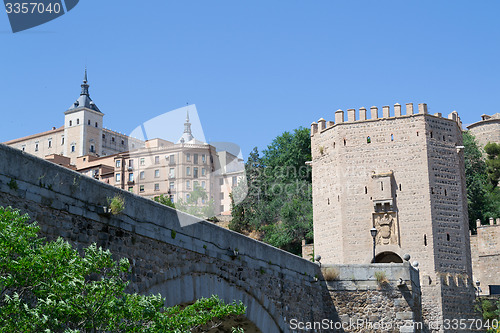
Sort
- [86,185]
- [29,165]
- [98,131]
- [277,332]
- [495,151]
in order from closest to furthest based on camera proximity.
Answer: [29,165]
[86,185]
[277,332]
[495,151]
[98,131]

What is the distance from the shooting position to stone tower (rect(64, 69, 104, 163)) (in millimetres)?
89625

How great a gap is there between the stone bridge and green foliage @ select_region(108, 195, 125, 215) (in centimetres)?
8

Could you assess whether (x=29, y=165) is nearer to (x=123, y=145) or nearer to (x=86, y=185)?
(x=86, y=185)

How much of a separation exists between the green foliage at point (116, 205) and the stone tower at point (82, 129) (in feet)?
261

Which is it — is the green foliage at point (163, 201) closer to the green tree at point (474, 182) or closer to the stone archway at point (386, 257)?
the stone archway at point (386, 257)

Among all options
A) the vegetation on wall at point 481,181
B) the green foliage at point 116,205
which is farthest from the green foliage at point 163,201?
the vegetation on wall at point 481,181

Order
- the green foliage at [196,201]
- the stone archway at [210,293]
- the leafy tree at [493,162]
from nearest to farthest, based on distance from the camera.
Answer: the stone archway at [210,293] → the green foliage at [196,201] → the leafy tree at [493,162]

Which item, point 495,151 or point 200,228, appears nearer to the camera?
point 200,228

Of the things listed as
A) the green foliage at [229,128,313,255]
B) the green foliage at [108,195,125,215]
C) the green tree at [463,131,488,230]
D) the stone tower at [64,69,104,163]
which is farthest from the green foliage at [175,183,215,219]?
the stone tower at [64,69,104,163]

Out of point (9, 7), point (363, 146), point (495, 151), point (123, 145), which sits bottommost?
point (9, 7)

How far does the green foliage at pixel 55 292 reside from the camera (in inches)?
262

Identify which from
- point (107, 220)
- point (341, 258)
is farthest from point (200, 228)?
point (341, 258)

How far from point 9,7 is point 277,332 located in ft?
28.5

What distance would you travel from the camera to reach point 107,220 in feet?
31.8
